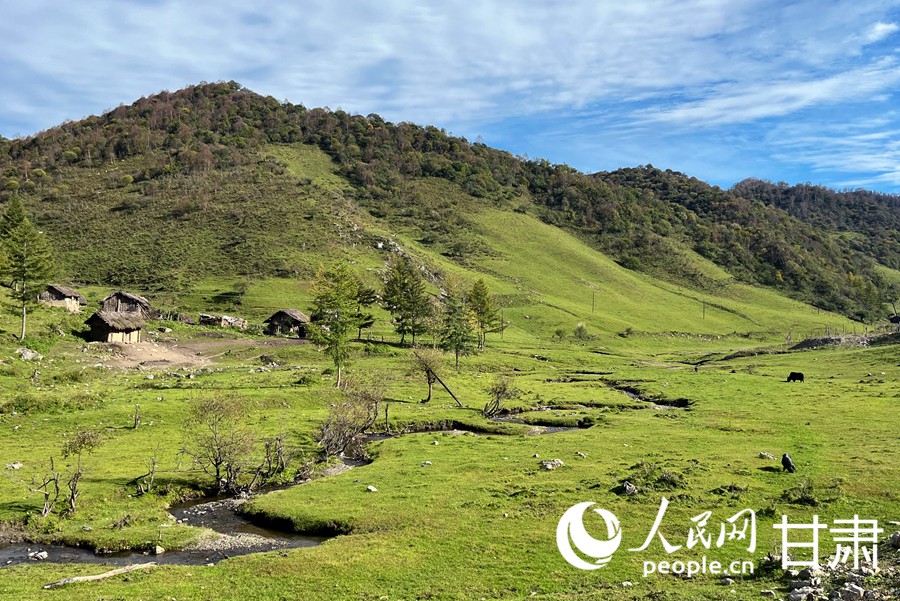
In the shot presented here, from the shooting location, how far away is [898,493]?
28.6 m

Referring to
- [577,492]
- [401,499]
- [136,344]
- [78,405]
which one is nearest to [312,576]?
[401,499]

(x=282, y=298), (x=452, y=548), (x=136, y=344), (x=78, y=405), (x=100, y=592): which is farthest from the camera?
(x=282, y=298)

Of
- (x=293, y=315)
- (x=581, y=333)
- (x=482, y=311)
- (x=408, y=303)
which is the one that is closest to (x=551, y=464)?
(x=408, y=303)

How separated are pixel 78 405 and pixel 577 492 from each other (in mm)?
41510

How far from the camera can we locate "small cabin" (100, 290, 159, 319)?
106 m

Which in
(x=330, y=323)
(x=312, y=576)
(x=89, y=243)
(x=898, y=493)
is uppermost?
(x=89, y=243)

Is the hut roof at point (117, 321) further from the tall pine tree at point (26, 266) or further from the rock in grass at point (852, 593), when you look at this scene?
the rock in grass at point (852, 593)

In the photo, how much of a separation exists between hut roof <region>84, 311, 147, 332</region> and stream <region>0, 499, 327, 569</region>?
202 ft

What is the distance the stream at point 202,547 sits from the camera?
24734 mm

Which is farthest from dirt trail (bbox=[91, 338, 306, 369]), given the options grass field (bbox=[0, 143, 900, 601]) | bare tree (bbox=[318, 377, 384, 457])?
bare tree (bbox=[318, 377, 384, 457])

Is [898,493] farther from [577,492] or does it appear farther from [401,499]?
[401,499]

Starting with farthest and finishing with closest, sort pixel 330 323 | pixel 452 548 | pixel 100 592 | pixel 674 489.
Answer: pixel 330 323, pixel 674 489, pixel 452 548, pixel 100 592

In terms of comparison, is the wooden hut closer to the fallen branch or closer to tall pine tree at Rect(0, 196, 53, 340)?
tall pine tree at Rect(0, 196, 53, 340)

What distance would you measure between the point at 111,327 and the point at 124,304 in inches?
1129
